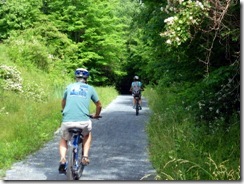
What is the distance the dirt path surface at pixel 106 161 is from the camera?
7.05 meters

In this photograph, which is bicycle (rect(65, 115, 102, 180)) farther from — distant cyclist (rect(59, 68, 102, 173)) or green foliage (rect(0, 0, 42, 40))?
green foliage (rect(0, 0, 42, 40))

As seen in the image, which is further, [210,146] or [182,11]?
[210,146]

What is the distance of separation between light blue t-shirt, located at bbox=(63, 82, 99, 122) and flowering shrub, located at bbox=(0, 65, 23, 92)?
34.6 ft

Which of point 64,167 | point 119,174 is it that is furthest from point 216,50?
point 64,167

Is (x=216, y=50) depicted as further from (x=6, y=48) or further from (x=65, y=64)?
(x=65, y=64)

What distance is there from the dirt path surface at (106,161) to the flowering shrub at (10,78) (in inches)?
216

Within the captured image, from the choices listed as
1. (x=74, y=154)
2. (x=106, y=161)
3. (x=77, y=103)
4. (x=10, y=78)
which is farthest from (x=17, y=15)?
(x=74, y=154)

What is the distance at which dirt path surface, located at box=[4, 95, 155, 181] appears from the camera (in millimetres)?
7051

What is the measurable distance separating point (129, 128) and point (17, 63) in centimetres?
950

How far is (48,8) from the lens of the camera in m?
34.2

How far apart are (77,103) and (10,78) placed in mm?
11663

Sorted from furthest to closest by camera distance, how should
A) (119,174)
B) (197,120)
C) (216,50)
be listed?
(197,120), (216,50), (119,174)

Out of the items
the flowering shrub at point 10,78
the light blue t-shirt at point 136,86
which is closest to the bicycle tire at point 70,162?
the flowering shrub at point 10,78

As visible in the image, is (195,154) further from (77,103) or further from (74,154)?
(77,103)
